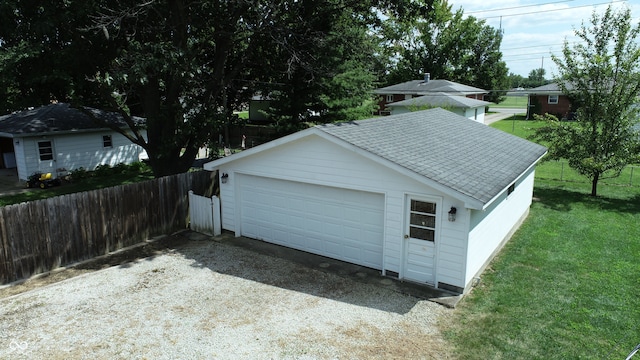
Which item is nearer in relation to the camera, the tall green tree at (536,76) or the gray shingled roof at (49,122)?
the gray shingled roof at (49,122)

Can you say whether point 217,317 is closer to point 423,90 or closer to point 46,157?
point 46,157

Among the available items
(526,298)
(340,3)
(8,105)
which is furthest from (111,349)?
(8,105)

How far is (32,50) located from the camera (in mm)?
13477

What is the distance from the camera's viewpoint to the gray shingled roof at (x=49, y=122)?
66.3 ft

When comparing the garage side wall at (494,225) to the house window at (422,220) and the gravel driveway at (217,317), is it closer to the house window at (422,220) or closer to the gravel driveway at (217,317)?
the house window at (422,220)

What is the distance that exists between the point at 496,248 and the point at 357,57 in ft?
39.7

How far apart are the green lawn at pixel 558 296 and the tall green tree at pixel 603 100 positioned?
12.6ft

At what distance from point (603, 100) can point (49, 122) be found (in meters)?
24.9

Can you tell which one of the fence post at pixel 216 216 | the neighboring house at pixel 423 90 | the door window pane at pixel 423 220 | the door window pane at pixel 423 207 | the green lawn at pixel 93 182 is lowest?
the green lawn at pixel 93 182

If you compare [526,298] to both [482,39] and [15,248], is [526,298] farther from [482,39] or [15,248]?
[482,39]

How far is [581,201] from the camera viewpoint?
1727 cm

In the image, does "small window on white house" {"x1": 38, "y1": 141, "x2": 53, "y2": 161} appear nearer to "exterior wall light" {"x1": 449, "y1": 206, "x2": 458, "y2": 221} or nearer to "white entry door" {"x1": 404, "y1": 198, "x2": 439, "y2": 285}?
"white entry door" {"x1": 404, "y1": 198, "x2": 439, "y2": 285}

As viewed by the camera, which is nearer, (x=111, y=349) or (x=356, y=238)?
(x=111, y=349)

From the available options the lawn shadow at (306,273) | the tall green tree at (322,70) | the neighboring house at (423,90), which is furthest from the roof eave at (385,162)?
the neighboring house at (423,90)
